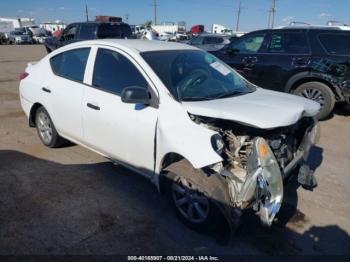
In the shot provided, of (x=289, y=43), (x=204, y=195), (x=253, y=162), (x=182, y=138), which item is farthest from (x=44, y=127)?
(x=289, y=43)

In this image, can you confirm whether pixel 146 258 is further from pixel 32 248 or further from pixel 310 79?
pixel 310 79

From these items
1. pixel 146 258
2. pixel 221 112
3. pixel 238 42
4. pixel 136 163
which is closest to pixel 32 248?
pixel 146 258

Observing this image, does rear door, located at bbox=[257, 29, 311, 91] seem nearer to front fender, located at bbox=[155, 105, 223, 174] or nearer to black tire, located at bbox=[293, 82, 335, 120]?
black tire, located at bbox=[293, 82, 335, 120]

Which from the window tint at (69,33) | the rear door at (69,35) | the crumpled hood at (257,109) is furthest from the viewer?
the window tint at (69,33)

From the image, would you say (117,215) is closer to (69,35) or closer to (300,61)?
(300,61)

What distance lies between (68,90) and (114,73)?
2.75 feet

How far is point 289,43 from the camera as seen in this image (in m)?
7.20

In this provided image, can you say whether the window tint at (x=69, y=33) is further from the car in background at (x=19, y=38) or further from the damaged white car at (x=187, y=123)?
the car in background at (x=19, y=38)

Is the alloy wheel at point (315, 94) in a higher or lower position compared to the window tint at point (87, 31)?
lower

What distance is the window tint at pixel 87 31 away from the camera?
43.0 ft

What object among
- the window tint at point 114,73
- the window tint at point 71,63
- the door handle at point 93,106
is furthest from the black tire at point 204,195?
the window tint at point 71,63

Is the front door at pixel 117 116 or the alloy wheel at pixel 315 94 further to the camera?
the alloy wheel at pixel 315 94

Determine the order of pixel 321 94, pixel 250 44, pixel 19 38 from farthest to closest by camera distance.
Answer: pixel 19 38 < pixel 250 44 < pixel 321 94

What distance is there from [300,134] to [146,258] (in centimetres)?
221
